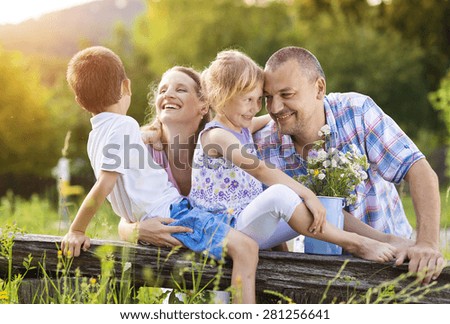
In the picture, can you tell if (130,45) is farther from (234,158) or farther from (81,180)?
(234,158)

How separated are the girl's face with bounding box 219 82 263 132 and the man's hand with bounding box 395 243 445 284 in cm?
112

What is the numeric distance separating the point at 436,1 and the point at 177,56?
8746 millimetres

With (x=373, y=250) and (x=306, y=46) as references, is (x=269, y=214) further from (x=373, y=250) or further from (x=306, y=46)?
(x=306, y=46)

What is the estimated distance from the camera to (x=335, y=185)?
136 inches

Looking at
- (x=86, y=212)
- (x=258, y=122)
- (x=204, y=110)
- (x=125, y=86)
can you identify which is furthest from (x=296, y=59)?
(x=86, y=212)

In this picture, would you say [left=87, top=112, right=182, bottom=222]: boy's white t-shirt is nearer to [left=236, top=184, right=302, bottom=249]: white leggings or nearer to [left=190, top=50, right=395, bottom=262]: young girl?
[left=190, top=50, right=395, bottom=262]: young girl

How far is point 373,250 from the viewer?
3357 mm

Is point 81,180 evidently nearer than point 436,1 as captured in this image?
Yes

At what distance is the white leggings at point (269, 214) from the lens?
318 centimetres

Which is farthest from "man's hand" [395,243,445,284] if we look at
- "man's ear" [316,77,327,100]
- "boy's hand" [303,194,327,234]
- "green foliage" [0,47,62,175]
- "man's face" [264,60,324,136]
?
"green foliage" [0,47,62,175]

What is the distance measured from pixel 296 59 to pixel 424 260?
137 cm
